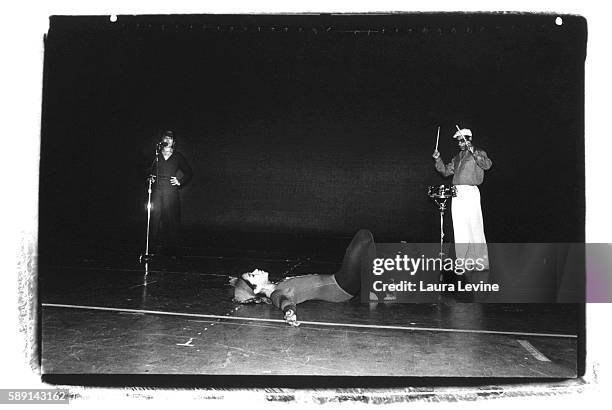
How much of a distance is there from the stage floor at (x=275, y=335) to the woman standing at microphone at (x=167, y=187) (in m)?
1.32

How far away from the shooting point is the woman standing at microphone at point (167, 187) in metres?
5.58

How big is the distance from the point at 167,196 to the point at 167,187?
104 millimetres

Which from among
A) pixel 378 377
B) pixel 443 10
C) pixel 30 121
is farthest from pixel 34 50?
pixel 378 377

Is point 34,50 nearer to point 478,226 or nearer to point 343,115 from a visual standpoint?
point 478,226

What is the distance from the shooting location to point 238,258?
19.6 ft

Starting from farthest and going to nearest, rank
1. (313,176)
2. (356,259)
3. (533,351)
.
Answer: (313,176) → (356,259) → (533,351)

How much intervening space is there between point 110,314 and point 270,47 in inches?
199

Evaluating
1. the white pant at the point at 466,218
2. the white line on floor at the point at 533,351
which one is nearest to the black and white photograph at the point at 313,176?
the white pant at the point at 466,218

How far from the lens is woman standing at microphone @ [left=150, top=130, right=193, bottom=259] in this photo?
558 centimetres

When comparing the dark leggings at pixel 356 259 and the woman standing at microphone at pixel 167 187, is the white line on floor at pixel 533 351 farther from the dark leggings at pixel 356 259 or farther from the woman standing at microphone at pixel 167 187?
the woman standing at microphone at pixel 167 187

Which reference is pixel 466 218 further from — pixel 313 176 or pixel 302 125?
pixel 302 125

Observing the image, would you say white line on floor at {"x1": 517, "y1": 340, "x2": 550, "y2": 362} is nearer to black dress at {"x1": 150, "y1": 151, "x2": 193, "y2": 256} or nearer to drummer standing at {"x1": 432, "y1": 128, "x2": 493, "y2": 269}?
drummer standing at {"x1": 432, "y1": 128, "x2": 493, "y2": 269}

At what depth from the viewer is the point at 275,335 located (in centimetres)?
271

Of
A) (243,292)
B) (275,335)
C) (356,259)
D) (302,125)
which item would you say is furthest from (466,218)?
(302,125)
